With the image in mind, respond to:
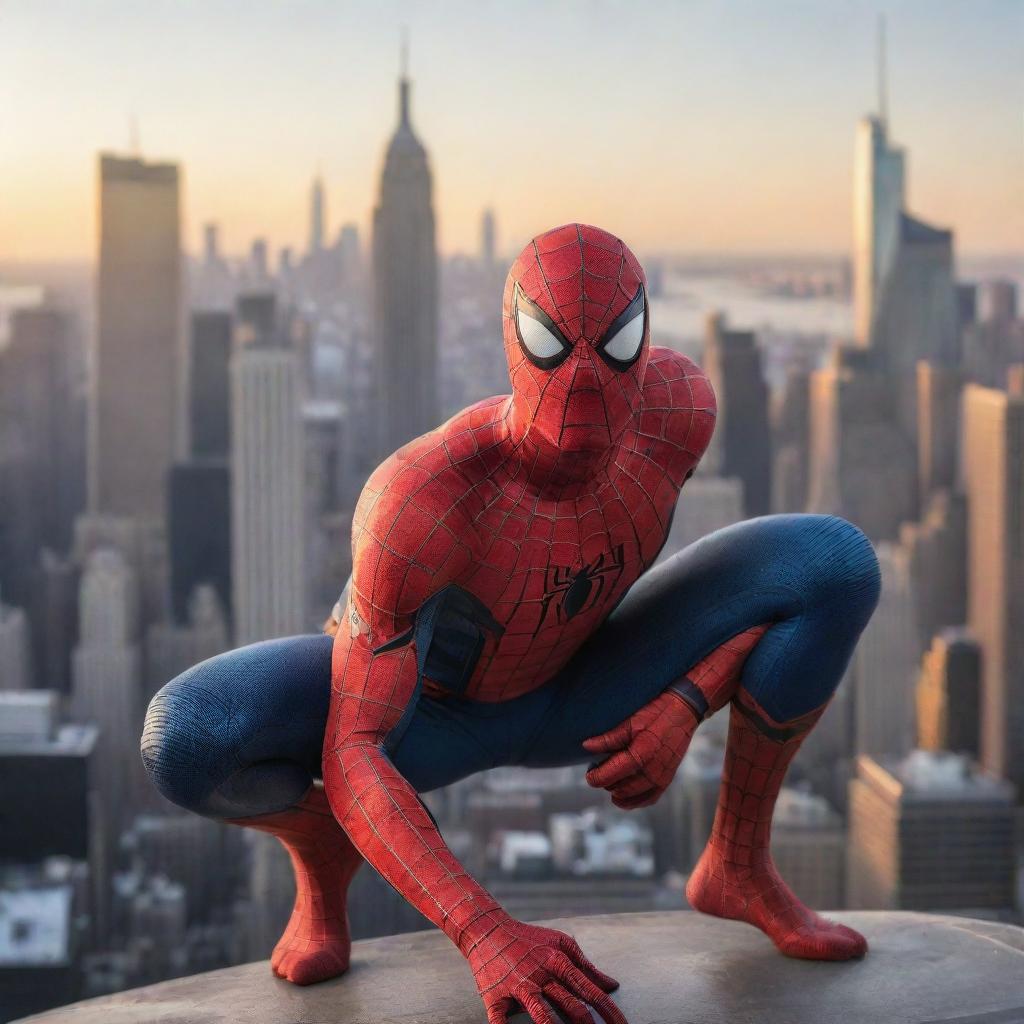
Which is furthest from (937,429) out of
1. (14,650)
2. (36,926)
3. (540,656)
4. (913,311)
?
(540,656)

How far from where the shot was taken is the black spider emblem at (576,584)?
13.0 ft

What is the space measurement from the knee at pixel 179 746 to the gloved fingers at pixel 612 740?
3.00 feet

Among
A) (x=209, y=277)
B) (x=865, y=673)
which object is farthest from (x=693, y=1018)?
(x=209, y=277)

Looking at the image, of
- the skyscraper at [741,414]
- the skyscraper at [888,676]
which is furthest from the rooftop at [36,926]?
the skyscraper at [741,414]

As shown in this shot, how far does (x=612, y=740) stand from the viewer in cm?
410

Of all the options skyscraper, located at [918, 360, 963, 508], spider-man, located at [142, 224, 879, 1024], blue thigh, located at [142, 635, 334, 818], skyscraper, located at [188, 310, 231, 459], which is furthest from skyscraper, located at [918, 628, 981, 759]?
blue thigh, located at [142, 635, 334, 818]

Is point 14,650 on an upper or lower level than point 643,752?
lower

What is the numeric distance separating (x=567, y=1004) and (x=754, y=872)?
3.72 ft

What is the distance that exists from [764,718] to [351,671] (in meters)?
1.09

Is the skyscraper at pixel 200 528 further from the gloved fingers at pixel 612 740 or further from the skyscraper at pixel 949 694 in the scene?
the gloved fingers at pixel 612 740

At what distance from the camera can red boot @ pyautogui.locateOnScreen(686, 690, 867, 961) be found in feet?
14.5

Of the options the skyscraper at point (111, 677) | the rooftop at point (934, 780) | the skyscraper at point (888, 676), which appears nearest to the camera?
the rooftop at point (934, 780)

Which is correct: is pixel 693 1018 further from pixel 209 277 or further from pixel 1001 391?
pixel 209 277

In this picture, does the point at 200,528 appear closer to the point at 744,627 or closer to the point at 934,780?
the point at 934,780
